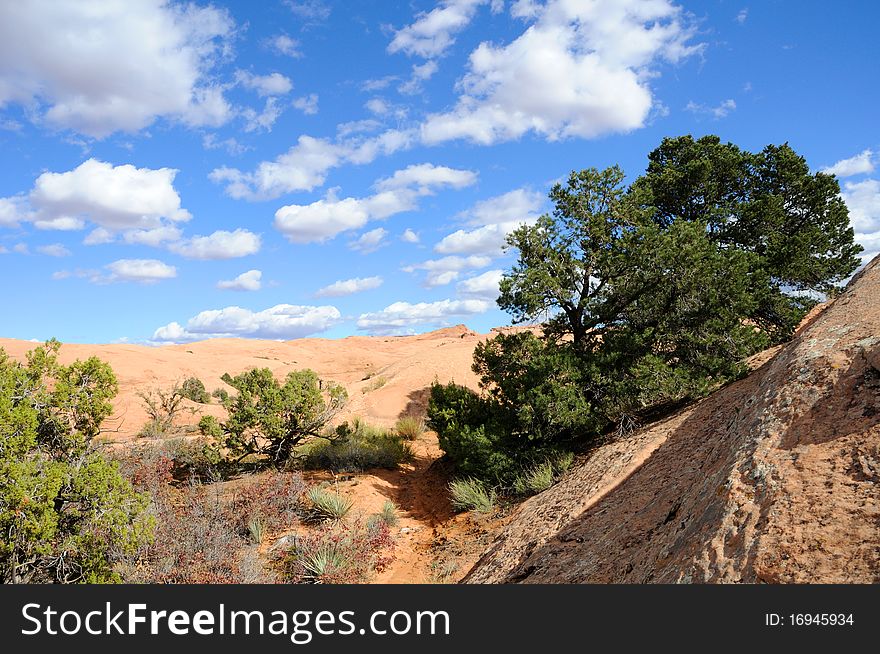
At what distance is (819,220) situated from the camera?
1647cm

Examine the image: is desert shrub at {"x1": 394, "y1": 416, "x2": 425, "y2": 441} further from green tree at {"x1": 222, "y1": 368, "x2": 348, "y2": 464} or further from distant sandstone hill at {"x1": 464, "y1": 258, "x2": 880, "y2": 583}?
distant sandstone hill at {"x1": 464, "y1": 258, "x2": 880, "y2": 583}

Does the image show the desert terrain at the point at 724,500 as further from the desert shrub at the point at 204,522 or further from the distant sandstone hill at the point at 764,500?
the desert shrub at the point at 204,522

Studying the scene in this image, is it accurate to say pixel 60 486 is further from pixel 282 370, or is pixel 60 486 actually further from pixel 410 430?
pixel 282 370

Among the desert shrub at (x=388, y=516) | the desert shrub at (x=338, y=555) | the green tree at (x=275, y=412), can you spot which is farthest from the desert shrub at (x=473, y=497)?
the green tree at (x=275, y=412)

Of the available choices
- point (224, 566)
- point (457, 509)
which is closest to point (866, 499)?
point (224, 566)

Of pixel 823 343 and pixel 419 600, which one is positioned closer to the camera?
pixel 419 600

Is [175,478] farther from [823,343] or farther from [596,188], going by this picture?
[823,343]

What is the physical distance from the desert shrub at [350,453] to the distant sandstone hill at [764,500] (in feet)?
23.2

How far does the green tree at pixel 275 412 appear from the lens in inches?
505

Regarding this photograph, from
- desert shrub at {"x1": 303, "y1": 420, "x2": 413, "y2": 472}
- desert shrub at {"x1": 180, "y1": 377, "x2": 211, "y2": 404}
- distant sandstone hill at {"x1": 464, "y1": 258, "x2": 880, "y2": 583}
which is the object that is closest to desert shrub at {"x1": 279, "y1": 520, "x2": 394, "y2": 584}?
distant sandstone hill at {"x1": 464, "y1": 258, "x2": 880, "y2": 583}

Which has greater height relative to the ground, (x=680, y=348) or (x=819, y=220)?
(x=819, y=220)

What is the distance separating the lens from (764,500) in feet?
10.9

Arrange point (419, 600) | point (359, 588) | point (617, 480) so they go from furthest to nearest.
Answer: point (617, 480) → point (359, 588) → point (419, 600)

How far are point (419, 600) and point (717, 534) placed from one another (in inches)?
78.7
